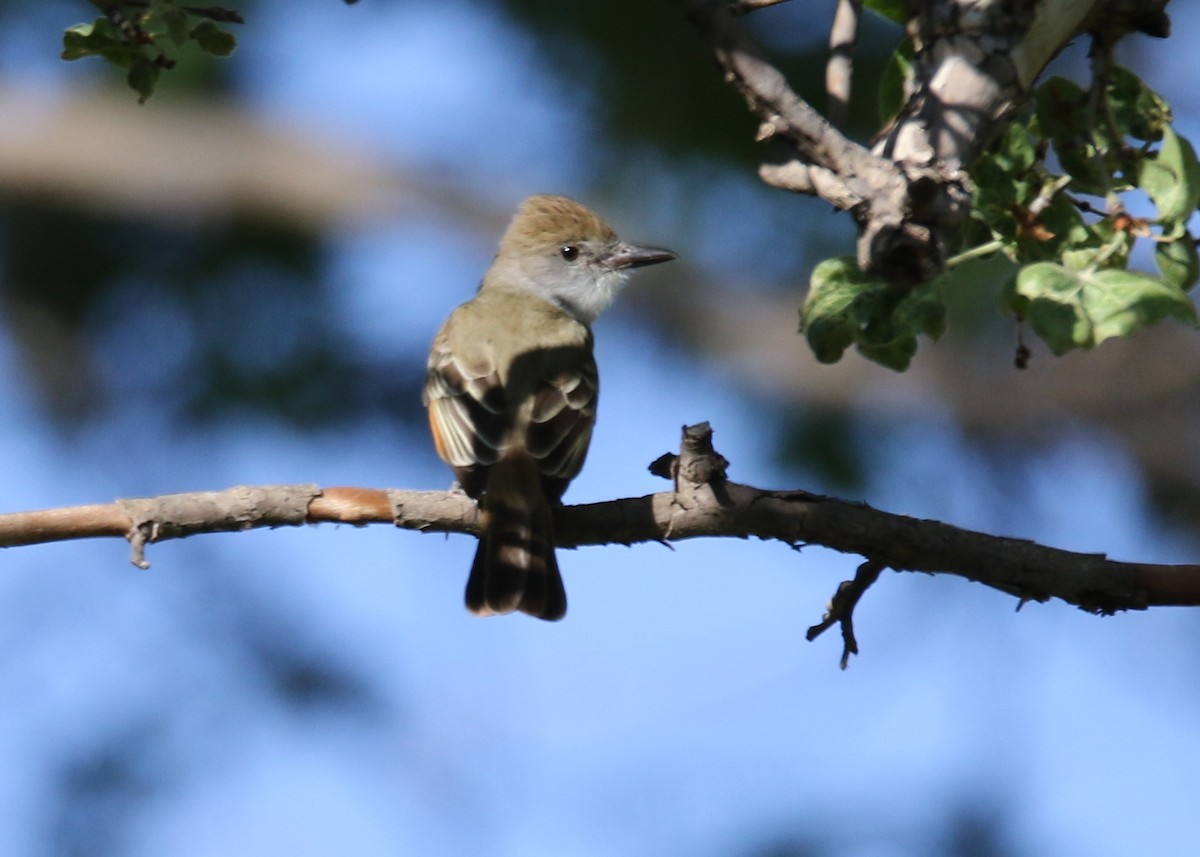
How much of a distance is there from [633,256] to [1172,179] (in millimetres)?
3669

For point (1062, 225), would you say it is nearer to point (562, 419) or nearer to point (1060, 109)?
point (1060, 109)

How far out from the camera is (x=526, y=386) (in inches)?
171

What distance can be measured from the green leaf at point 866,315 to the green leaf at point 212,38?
0.97m

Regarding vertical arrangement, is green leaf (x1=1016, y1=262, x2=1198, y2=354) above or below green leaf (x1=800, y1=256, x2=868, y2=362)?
below

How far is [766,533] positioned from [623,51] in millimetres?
4430

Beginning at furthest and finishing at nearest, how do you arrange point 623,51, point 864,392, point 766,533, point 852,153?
point 864,392 < point 623,51 < point 766,533 < point 852,153

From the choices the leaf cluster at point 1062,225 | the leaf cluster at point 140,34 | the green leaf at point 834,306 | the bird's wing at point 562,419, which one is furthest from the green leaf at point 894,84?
the bird's wing at point 562,419

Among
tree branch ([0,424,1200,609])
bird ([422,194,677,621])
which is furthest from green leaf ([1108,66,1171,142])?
bird ([422,194,677,621])

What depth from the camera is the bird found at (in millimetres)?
3738

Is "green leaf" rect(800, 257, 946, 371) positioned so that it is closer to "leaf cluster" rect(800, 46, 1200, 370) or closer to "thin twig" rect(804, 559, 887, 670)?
"leaf cluster" rect(800, 46, 1200, 370)

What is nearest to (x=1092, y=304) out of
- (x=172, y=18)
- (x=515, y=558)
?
(x=172, y=18)

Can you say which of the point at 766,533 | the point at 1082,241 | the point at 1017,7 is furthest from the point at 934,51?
the point at 766,533

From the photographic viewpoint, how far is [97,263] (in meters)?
7.68

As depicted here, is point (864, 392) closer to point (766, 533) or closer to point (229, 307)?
point (229, 307)
